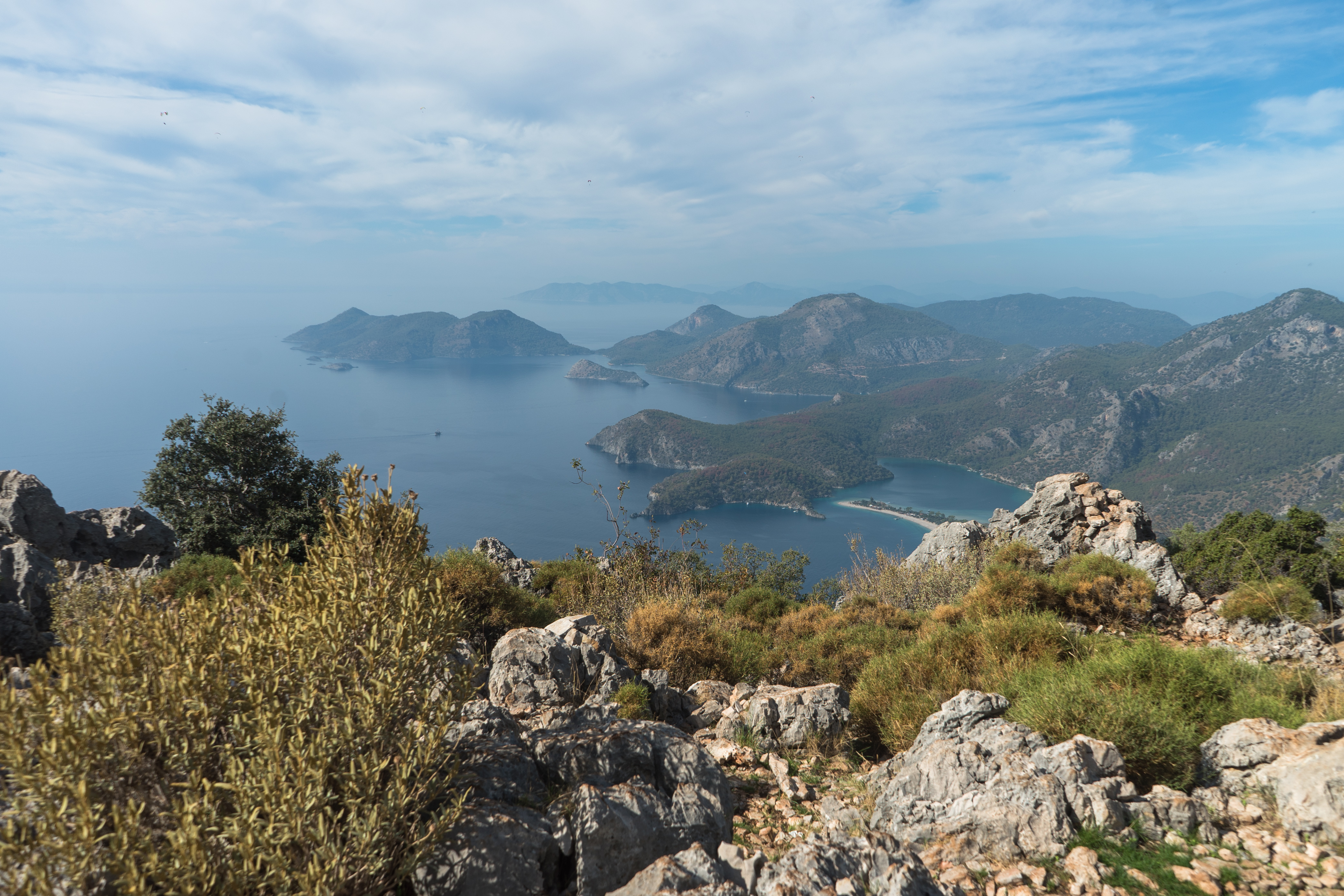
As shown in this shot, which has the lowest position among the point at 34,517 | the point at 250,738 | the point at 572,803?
the point at 34,517

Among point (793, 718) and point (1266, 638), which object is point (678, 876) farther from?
point (1266, 638)

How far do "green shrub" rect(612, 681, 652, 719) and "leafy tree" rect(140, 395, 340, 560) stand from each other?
1399 centimetres

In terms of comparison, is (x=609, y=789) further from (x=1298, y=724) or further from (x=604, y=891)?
(x=1298, y=724)

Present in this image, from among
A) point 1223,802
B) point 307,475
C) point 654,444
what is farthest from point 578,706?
point 654,444

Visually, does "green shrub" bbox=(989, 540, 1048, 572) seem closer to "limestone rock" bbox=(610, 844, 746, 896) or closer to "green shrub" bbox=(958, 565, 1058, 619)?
"green shrub" bbox=(958, 565, 1058, 619)

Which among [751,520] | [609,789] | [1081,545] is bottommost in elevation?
[751,520]

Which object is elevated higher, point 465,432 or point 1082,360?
point 1082,360

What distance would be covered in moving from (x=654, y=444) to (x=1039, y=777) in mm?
165111

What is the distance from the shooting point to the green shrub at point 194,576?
10.8m

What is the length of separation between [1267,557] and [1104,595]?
7.10 metres

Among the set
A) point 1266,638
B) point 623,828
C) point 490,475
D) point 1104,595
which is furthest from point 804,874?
point 490,475

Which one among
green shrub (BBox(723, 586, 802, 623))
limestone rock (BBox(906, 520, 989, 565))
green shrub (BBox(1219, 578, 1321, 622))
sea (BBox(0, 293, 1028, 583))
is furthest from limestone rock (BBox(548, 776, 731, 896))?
sea (BBox(0, 293, 1028, 583))

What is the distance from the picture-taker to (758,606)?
44.2ft

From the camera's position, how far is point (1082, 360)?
645 ft
